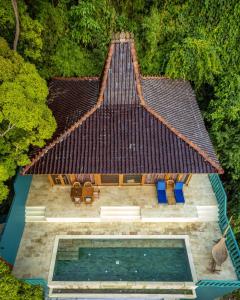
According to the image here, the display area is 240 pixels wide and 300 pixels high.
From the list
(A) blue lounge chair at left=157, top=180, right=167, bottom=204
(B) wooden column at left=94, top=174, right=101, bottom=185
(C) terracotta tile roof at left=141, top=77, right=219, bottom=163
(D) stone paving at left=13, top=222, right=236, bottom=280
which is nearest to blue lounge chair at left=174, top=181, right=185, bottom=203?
(A) blue lounge chair at left=157, top=180, right=167, bottom=204

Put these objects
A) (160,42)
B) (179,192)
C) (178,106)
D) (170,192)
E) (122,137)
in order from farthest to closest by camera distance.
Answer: (160,42) → (178,106) → (170,192) → (179,192) → (122,137)

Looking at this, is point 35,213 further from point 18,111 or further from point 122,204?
point 18,111

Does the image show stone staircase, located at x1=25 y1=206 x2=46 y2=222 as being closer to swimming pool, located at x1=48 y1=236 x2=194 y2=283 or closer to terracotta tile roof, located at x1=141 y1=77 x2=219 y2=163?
swimming pool, located at x1=48 y1=236 x2=194 y2=283

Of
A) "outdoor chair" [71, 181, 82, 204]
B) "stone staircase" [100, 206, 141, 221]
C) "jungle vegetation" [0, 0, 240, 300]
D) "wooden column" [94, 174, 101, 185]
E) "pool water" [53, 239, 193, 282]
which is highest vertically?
"jungle vegetation" [0, 0, 240, 300]

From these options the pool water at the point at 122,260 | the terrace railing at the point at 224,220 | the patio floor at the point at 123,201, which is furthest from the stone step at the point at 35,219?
the terrace railing at the point at 224,220

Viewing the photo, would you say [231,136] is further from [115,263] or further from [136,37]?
[115,263]

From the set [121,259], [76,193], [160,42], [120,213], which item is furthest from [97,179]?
[160,42]
